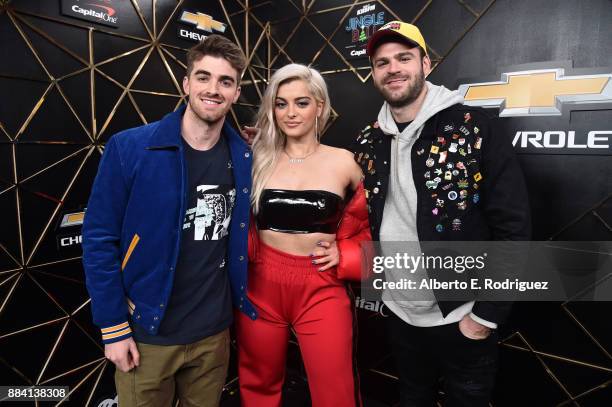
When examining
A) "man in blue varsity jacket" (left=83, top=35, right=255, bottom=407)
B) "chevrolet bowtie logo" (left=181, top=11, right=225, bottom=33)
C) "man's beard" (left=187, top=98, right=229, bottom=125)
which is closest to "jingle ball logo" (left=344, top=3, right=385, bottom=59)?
"chevrolet bowtie logo" (left=181, top=11, right=225, bottom=33)

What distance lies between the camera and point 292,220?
176 cm

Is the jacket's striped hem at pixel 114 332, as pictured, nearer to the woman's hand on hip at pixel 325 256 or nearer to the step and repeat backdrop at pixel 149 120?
the woman's hand on hip at pixel 325 256

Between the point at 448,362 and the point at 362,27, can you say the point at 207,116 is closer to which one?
the point at 448,362

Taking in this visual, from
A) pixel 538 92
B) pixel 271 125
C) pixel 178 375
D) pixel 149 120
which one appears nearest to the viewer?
pixel 178 375

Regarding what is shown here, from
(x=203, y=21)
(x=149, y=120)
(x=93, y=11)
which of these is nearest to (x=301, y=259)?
(x=149, y=120)

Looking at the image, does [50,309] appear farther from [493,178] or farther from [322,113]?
[493,178]

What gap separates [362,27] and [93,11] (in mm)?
1656

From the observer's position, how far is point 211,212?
1544 mm

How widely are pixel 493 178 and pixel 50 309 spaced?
88.8 inches

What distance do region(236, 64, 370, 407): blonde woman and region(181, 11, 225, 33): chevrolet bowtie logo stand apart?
4.11 ft

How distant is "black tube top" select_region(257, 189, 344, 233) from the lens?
1.76 m

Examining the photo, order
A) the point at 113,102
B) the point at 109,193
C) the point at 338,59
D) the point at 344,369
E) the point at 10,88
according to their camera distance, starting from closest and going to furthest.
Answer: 1. the point at 109,193
2. the point at 344,369
3. the point at 10,88
4. the point at 113,102
5. the point at 338,59

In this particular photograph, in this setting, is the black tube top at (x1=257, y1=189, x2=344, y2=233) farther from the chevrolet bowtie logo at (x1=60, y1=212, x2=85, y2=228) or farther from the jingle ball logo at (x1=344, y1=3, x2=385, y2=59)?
the jingle ball logo at (x1=344, y1=3, x2=385, y2=59)

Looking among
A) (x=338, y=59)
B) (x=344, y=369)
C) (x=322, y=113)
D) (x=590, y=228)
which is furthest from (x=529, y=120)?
(x=344, y=369)
